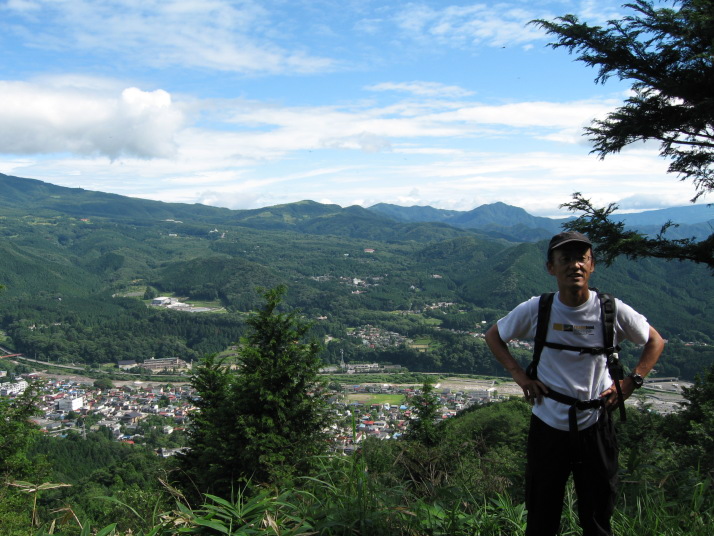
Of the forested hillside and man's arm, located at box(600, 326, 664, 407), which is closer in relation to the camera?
man's arm, located at box(600, 326, 664, 407)

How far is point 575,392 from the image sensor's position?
1.95 meters

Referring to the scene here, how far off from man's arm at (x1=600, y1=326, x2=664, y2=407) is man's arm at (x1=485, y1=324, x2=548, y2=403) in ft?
0.86

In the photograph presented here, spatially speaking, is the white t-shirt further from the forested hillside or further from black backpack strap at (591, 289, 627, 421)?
the forested hillside

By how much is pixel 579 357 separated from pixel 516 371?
0.88 feet

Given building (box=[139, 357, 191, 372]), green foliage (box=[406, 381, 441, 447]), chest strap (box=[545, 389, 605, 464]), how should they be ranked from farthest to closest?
1. building (box=[139, 357, 191, 372])
2. green foliage (box=[406, 381, 441, 447])
3. chest strap (box=[545, 389, 605, 464])

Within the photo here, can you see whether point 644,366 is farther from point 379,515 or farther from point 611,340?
point 379,515

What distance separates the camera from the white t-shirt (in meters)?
1.96

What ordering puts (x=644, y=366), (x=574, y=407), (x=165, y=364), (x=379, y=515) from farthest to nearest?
(x=165, y=364) < (x=379, y=515) < (x=644, y=366) < (x=574, y=407)

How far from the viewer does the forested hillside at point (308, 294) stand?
64.4 m

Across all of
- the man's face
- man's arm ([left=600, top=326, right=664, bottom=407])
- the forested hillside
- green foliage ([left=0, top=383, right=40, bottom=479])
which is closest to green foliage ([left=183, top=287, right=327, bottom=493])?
green foliage ([left=0, top=383, right=40, bottom=479])

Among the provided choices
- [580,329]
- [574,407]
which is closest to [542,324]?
[580,329]

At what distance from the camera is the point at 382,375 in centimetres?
5156

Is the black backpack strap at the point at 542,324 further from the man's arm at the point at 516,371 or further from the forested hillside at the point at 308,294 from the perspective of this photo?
the forested hillside at the point at 308,294

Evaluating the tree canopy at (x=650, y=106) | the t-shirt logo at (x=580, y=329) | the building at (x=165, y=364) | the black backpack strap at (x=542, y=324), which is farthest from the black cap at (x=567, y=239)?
the building at (x=165, y=364)
